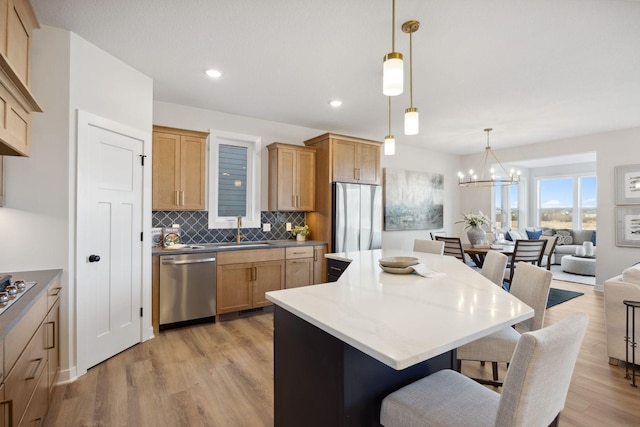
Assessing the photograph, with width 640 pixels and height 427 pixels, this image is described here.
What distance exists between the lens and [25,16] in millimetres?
2010

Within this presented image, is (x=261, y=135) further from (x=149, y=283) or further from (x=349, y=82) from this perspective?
(x=149, y=283)

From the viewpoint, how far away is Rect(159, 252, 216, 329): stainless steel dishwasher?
136 inches

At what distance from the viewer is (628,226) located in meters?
5.03

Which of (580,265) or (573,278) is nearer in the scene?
(573,278)

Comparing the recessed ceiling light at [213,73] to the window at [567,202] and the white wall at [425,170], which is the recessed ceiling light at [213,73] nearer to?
the white wall at [425,170]

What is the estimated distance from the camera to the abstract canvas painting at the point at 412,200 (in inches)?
239

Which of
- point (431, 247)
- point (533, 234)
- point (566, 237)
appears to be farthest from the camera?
point (566, 237)

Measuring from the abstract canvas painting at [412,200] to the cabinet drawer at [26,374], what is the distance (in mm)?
5018

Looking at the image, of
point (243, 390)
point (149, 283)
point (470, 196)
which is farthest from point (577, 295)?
point (149, 283)

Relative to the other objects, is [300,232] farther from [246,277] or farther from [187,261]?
[187,261]

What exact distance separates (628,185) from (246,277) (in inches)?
233

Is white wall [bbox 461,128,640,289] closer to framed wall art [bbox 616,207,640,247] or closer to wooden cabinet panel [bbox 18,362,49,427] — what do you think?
framed wall art [bbox 616,207,640,247]

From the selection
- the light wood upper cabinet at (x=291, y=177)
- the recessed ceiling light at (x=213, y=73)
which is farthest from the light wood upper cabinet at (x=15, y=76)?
the light wood upper cabinet at (x=291, y=177)

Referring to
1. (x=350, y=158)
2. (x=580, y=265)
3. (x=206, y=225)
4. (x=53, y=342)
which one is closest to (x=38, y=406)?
(x=53, y=342)
